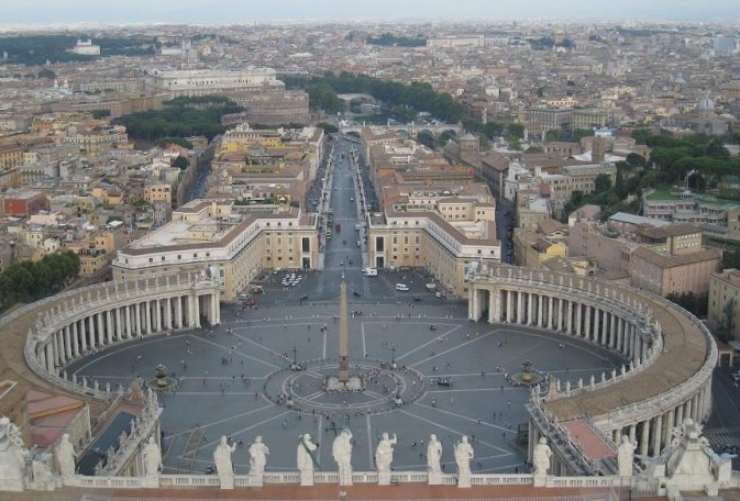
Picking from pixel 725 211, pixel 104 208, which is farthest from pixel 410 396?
pixel 104 208

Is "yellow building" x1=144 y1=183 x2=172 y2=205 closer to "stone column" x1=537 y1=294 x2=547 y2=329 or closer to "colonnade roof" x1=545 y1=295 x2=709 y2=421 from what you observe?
"stone column" x1=537 y1=294 x2=547 y2=329

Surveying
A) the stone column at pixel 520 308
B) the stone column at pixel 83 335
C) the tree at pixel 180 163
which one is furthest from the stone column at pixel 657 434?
the tree at pixel 180 163

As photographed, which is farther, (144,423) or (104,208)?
(104,208)

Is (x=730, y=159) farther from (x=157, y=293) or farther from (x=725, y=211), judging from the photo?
(x=157, y=293)

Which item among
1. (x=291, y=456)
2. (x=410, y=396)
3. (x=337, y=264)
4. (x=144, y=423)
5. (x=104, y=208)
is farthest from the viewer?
(x=104, y=208)

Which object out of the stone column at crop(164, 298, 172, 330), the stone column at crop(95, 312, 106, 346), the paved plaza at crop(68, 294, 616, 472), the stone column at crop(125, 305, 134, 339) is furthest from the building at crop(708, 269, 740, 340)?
the stone column at crop(95, 312, 106, 346)

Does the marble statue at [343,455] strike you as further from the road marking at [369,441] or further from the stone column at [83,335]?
the stone column at [83,335]
